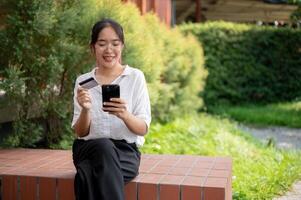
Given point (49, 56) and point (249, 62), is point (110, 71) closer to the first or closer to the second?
point (49, 56)

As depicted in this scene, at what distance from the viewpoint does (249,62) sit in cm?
1325

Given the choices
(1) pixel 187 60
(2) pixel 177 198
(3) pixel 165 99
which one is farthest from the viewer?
(1) pixel 187 60

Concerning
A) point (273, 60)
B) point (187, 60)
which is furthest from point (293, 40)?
point (187, 60)

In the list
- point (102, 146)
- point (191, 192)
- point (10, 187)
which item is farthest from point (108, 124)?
point (10, 187)

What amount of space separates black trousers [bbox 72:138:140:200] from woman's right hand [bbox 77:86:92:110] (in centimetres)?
22

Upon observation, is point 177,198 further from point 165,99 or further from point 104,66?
point 165,99

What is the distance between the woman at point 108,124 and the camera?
271 centimetres

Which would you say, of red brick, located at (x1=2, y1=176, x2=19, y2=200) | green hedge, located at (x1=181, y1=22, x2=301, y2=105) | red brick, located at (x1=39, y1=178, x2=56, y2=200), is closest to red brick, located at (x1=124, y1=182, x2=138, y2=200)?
red brick, located at (x1=39, y1=178, x2=56, y2=200)

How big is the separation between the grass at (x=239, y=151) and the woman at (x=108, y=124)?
62.8 inches

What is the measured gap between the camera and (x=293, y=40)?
13.7 metres

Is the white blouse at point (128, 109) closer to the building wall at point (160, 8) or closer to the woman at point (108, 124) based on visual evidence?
the woman at point (108, 124)

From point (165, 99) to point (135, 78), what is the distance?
4.55m

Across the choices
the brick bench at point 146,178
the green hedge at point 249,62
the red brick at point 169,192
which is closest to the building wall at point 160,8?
the green hedge at point 249,62

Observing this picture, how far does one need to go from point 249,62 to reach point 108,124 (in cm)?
1072
